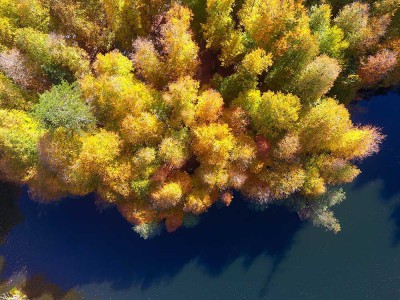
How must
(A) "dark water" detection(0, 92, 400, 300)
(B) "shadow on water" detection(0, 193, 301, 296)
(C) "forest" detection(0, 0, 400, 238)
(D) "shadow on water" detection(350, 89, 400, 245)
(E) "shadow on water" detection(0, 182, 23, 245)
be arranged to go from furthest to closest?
1. (E) "shadow on water" detection(0, 182, 23, 245)
2. (B) "shadow on water" detection(0, 193, 301, 296)
3. (A) "dark water" detection(0, 92, 400, 300)
4. (D) "shadow on water" detection(350, 89, 400, 245)
5. (C) "forest" detection(0, 0, 400, 238)

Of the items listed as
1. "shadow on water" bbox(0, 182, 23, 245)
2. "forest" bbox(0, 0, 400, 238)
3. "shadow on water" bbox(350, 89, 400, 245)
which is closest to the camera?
"forest" bbox(0, 0, 400, 238)

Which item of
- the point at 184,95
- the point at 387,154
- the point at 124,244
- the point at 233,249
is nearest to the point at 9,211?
the point at 124,244

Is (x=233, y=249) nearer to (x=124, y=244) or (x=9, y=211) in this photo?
(x=124, y=244)

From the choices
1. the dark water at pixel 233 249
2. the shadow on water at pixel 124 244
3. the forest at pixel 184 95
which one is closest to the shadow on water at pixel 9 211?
the dark water at pixel 233 249

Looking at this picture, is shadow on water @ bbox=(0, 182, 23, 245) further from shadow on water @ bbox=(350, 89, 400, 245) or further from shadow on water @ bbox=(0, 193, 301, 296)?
shadow on water @ bbox=(350, 89, 400, 245)

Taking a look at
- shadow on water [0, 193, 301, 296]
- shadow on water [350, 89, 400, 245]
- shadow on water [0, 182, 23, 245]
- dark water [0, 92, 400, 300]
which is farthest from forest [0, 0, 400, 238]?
shadow on water [0, 182, 23, 245]
